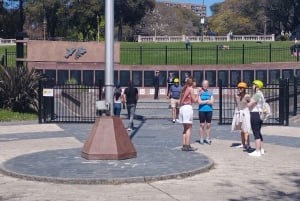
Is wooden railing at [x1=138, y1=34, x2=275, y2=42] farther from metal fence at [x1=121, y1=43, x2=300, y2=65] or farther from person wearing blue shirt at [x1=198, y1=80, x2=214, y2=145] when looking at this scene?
person wearing blue shirt at [x1=198, y1=80, x2=214, y2=145]

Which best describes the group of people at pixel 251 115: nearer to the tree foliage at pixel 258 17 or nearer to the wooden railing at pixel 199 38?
the wooden railing at pixel 199 38

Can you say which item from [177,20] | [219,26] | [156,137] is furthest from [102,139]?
[177,20]

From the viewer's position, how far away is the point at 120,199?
10734 millimetres

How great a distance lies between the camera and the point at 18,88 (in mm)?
26547

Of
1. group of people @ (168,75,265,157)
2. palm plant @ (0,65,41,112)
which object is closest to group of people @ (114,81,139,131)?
group of people @ (168,75,265,157)

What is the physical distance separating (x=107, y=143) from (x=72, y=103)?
515 inches

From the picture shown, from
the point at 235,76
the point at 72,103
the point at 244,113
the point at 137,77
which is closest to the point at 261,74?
the point at 235,76

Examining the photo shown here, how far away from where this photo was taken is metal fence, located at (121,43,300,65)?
152 feet

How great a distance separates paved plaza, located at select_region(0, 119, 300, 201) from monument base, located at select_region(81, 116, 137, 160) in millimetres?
254

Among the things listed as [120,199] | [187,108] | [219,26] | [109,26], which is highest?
[219,26]

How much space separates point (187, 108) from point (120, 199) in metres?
5.85

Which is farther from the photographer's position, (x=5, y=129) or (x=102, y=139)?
(x=5, y=129)

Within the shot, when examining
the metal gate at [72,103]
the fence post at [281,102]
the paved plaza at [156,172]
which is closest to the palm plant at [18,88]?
the metal gate at [72,103]

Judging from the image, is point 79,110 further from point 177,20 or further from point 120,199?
point 177,20
